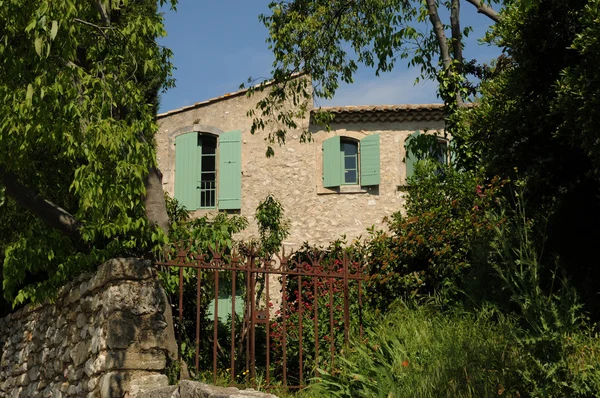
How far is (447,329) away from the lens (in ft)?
22.4

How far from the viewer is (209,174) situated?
51.3 feet

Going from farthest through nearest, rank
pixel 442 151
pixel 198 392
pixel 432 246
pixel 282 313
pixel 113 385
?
pixel 442 151
pixel 432 246
pixel 282 313
pixel 113 385
pixel 198 392

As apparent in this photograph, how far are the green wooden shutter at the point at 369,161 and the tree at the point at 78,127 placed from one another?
7.35 metres

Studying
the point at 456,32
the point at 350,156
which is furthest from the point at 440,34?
the point at 350,156

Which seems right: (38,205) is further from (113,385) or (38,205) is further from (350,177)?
(350,177)

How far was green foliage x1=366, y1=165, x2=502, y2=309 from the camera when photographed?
941cm

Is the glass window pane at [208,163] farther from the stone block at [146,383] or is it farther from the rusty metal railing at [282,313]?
the stone block at [146,383]

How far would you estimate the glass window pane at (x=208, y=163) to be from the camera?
51.8ft

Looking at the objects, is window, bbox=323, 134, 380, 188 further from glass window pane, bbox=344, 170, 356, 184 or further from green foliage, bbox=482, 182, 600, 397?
green foliage, bbox=482, 182, 600, 397

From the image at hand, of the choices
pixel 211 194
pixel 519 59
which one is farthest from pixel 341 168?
pixel 519 59

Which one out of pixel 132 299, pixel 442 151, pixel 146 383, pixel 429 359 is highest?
pixel 442 151

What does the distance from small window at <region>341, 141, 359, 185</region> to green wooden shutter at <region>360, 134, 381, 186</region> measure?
30cm

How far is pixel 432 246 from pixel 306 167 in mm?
5991

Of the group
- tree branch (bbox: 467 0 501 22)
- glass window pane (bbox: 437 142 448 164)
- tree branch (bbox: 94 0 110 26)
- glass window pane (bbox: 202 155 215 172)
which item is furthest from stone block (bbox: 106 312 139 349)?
glass window pane (bbox: 202 155 215 172)
